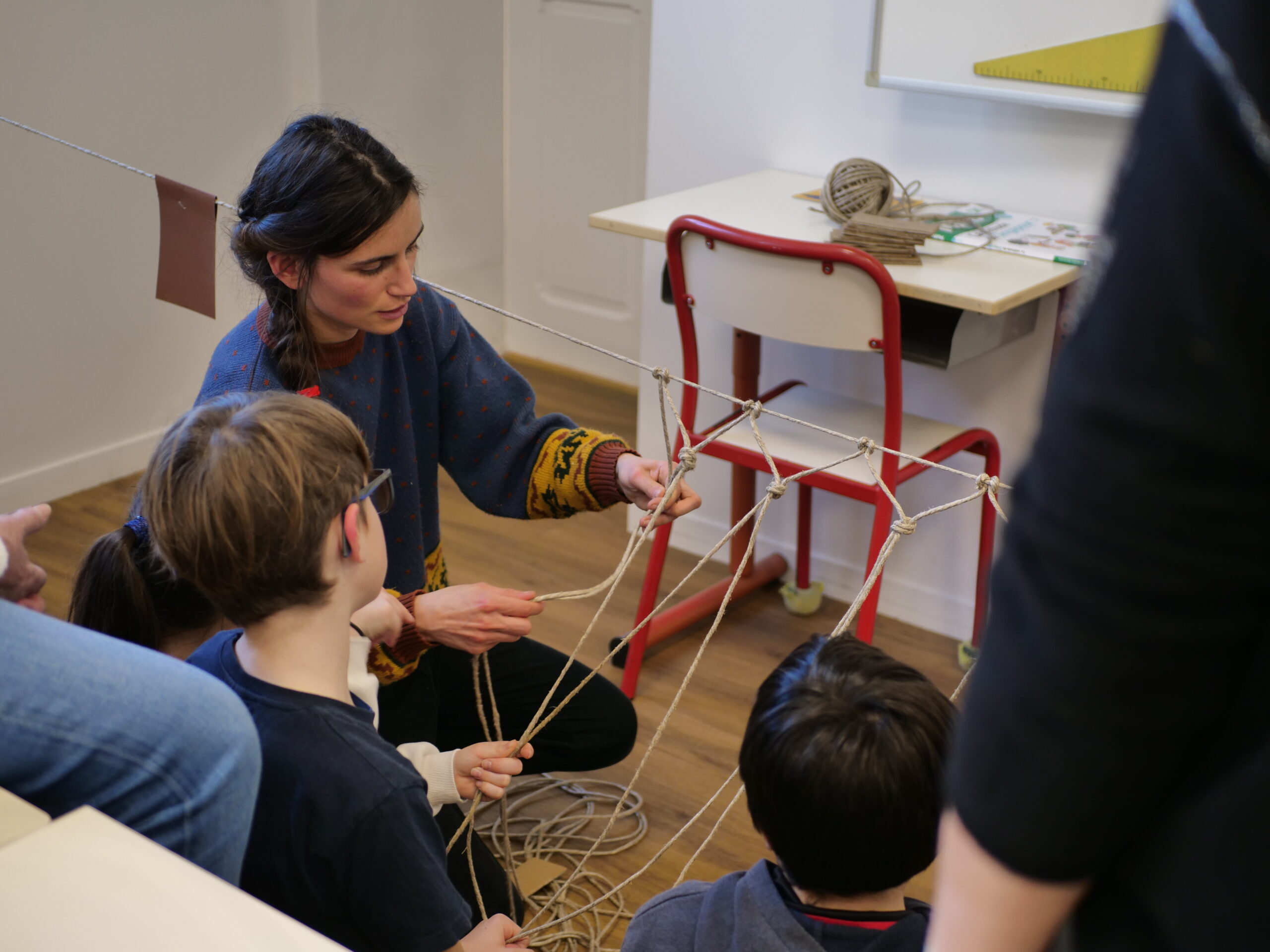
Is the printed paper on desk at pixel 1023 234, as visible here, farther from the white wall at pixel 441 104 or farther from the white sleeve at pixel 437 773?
the white wall at pixel 441 104

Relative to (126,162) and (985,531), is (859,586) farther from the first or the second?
(126,162)

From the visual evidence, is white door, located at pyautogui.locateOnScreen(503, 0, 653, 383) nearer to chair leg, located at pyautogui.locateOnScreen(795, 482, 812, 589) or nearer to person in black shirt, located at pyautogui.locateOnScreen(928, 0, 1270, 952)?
chair leg, located at pyautogui.locateOnScreen(795, 482, 812, 589)

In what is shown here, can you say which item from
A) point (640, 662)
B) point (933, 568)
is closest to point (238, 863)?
point (640, 662)

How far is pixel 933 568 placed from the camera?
7.66ft

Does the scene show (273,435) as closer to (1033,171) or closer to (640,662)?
(640,662)

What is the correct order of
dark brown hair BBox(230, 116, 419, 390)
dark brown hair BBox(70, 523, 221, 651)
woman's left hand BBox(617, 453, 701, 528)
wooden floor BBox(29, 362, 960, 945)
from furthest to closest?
1. wooden floor BBox(29, 362, 960, 945)
2. woman's left hand BBox(617, 453, 701, 528)
3. dark brown hair BBox(230, 116, 419, 390)
4. dark brown hair BBox(70, 523, 221, 651)

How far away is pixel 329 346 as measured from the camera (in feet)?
4.53

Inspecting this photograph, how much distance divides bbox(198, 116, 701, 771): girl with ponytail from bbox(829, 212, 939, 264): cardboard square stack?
0.57m

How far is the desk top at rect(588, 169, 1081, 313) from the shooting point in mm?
1713

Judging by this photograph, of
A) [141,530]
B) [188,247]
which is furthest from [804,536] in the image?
[141,530]

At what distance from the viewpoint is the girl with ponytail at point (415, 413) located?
1289mm

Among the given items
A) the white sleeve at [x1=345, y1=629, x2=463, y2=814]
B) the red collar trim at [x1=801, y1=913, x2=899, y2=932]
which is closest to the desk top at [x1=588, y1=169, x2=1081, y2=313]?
the white sleeve at [x1=345, y1=629, x2=463, y2=814]

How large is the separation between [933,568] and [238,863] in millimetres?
1714

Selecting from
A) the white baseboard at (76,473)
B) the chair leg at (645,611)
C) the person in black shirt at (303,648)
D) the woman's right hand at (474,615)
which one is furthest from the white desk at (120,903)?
the white baseboard at (76,473)
